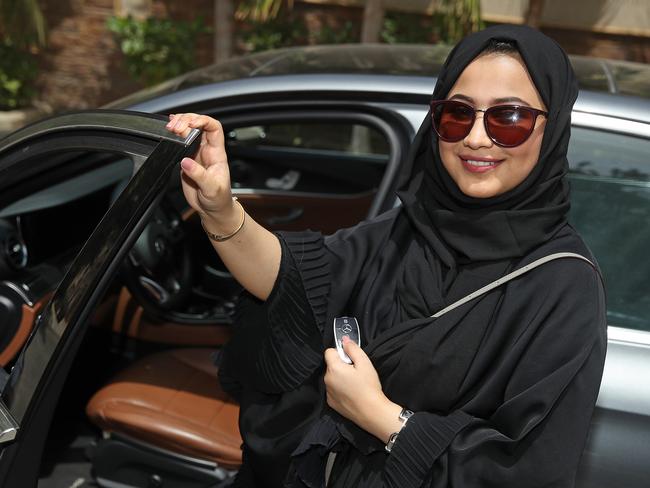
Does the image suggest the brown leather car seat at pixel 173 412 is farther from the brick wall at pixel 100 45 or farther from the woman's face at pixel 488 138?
the brick wall at pixel 100 45

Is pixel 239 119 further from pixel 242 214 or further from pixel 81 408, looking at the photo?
pixel 81 408

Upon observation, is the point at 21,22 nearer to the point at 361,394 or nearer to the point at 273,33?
the point at 273,33

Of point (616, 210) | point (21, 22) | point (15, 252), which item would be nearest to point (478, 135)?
point (616, 210)

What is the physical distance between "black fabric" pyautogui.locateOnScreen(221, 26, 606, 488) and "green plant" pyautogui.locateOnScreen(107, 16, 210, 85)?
6.00 meters

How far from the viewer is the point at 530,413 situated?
49.9 inches

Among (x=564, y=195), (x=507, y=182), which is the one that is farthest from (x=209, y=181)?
(x=564, y=195)

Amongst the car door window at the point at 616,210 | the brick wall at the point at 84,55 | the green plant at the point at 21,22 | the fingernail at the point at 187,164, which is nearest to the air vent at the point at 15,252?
the fingernail at the point at 187,164

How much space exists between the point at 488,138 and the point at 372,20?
5757mm

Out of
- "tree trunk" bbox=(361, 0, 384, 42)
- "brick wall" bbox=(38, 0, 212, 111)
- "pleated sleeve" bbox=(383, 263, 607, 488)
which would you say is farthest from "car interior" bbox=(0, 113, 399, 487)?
"brick wall" bbox=(38, 0, 212, 111)

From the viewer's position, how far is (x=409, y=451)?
4.44 feet

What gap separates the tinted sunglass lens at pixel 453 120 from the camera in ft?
4.58

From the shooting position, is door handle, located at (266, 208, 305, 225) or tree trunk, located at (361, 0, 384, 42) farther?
tree trunk, located at (361, 0, 384, 42)

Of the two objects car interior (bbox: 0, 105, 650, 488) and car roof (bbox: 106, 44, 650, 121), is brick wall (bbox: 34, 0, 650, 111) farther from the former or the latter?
car roof (bbox: 106, 44, 650, 121)

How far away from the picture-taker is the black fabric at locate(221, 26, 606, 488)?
1280 millimetres
